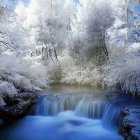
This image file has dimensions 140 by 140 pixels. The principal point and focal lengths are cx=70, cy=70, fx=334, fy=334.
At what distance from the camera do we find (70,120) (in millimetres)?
12344

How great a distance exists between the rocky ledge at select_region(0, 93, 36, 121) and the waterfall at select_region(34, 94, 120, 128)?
1.92 feet

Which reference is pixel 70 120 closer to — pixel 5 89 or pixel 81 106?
pixel 81 106

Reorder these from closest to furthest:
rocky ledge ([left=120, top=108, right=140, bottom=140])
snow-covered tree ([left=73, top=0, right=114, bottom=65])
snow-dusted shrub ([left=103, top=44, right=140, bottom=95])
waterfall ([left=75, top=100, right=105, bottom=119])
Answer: rocky ledge ([left=120, top=108, right=140, bottom=140])
waterfall ([left=75, top=100, right=105, bottom=119])
snow-dusted shrub ([left=103, top=44, right=140, bottom=95])
snow-covered tree ([left=73, top=0, right=114, bottom=65])

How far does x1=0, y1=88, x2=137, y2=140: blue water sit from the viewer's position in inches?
437

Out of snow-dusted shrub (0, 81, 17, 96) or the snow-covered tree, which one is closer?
snow-dusted shrub (0, 81, 17, 96)

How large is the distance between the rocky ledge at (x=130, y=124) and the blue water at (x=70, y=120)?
73cm

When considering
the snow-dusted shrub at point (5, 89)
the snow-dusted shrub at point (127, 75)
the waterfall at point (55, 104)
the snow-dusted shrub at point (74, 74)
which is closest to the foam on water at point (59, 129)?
the waterfall at point (55, 104)

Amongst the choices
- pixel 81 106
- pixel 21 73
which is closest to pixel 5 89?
pixel 81 106

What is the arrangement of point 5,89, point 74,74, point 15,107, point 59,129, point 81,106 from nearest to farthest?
1. point 59,129
2. point 15,107
3. point 5,89
4. point 81,106
5. point 74,74

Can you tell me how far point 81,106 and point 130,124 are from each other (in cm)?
404

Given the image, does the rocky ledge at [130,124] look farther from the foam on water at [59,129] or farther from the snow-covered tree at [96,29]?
the snow-covered tree at [96,29]

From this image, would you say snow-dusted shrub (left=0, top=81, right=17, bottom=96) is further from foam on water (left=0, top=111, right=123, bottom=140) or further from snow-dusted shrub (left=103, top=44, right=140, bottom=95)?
snow-dusted shrub (left=103, top=44, right=140, bottom=95)

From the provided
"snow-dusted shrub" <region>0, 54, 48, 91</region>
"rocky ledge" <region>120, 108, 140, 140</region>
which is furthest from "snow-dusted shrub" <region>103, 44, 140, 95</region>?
"rocky ledge" <region>120, 108, 140, 140</region>

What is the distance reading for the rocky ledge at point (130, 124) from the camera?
876cm
